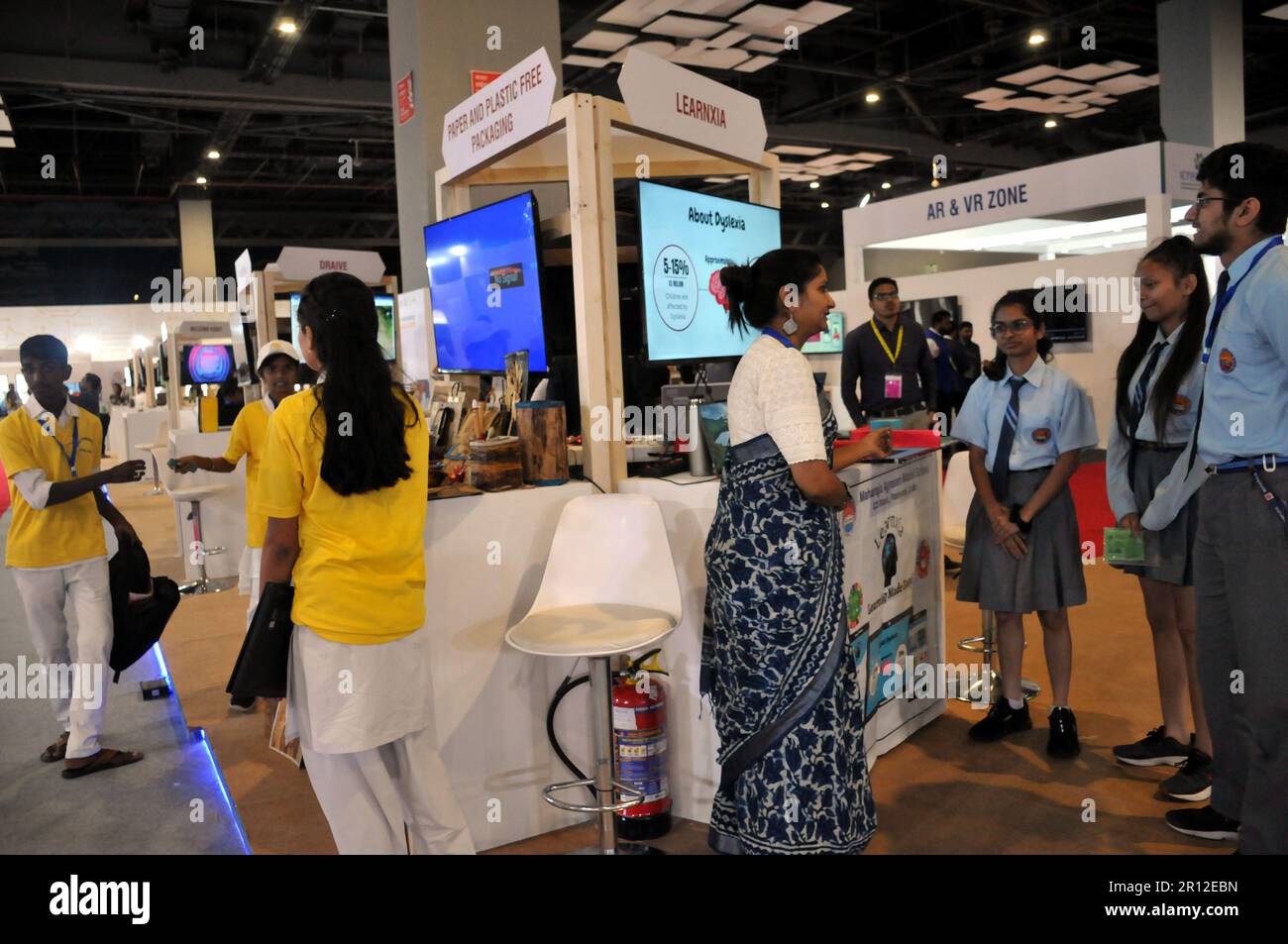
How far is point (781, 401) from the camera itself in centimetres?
225

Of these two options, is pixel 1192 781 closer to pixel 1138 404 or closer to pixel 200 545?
pixel 1138 404

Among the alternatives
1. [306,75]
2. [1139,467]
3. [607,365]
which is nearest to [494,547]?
[607,365]

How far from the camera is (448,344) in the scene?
12.1 feet

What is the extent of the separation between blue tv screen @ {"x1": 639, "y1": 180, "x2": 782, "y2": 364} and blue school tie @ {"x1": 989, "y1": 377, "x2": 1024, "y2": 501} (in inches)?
36.5

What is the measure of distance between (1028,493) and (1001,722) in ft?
2.73

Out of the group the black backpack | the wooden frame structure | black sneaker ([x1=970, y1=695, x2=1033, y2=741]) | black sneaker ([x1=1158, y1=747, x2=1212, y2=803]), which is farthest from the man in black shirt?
the black backpack

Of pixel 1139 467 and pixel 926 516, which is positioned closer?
pixel 1139 467

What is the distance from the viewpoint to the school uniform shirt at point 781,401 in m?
2.23

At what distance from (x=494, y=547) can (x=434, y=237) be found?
58.1 inches

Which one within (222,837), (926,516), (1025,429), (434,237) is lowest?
(222,837)

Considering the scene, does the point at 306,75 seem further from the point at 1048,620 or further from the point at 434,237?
the point at 1048,620

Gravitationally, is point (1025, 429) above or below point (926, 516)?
above

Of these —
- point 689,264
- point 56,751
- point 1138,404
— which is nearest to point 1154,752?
point 1138,404

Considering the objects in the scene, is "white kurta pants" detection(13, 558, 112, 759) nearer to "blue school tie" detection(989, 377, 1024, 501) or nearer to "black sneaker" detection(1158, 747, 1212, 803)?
"blue school tie" detection(989, 377, 1024, 501)
